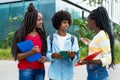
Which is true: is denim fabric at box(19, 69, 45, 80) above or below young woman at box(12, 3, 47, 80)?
below

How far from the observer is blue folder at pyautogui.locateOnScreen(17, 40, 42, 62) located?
3.61 m

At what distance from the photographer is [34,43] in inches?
150

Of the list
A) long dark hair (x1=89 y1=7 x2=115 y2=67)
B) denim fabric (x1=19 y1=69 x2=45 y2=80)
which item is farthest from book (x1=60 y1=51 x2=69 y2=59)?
long dark hair (x1=89 y1=7 x2=115 y2=67)

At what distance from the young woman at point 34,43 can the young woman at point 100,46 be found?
56cm

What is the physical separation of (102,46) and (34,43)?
780 mm

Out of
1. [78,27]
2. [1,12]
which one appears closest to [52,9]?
[78,27]

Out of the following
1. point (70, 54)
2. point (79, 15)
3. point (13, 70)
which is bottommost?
point (79, 15)

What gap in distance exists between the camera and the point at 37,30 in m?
3.91

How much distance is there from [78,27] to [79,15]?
17.8ft

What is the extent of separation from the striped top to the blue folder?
57 centimetres

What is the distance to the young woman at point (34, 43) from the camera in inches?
149

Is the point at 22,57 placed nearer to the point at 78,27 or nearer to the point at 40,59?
the point at 40,59

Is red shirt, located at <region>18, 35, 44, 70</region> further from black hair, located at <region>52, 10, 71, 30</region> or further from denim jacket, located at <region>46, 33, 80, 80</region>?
black hair, located at <region>52, 10, 71, 30</region>

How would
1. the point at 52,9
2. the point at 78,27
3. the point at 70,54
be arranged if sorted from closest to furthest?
the point at 70,54 < the point at 78,27 < the point at 52,9
